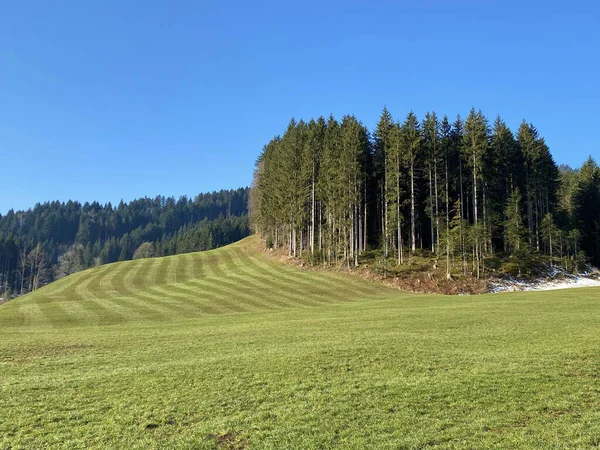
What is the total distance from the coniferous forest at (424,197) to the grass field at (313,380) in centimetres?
2592

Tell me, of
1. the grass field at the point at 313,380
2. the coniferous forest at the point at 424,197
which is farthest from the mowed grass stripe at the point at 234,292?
the coniferous forest at the point at 424,197

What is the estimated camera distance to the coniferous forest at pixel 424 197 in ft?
179

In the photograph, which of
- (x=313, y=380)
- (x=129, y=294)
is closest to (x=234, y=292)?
(x=129, y=294)

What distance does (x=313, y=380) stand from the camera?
12.4m

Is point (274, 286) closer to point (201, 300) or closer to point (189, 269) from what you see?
point (201, 300)

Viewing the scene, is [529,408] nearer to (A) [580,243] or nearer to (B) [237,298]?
(B) [237,298]

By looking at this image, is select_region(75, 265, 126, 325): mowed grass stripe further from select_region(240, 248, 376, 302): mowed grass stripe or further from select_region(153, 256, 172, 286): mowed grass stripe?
select_region(240, 248, 376, 302): mowed grass stripe

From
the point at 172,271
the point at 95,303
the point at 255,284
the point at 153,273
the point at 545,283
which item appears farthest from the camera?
the point at 172,271

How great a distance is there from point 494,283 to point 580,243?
39.7 m

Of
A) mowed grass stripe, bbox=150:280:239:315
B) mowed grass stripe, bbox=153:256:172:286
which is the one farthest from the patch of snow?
mowed grass stripe, bbox=153:256:172:286

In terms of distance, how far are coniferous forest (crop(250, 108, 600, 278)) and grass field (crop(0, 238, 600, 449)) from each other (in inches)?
1021

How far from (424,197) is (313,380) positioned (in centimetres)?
5578

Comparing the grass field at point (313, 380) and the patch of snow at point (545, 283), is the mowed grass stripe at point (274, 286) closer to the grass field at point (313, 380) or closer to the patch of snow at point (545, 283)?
the grass field at point (313, 380)

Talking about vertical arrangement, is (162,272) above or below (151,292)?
above
